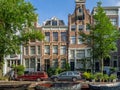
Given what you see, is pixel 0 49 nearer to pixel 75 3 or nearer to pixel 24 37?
pixel 24 37

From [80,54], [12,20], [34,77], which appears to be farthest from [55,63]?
[12,20]

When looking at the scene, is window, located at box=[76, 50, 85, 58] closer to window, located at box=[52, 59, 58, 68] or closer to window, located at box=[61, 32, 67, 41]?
window, located at box=[61, 32, 67, 41]

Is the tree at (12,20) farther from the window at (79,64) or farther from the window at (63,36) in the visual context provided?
the window at (79,64)

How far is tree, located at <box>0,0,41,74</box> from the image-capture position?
133ft

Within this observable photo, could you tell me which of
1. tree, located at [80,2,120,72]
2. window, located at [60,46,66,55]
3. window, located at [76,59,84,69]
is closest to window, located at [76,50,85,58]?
window, located at [76,59,84,69]

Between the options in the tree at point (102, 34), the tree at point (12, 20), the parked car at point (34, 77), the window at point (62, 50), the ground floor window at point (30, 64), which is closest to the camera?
the tree at point (12, 20)

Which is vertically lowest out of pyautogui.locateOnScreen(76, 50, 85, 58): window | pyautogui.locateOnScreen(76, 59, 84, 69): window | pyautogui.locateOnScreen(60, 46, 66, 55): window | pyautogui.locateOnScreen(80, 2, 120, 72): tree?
pyautogui.locateOnScreen(76, 59, 84, 69): window

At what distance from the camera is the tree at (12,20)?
133ft

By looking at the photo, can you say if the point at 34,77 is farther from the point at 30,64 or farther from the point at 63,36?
the point at 63,36

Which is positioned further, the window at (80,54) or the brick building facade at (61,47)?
the window at (80,54)

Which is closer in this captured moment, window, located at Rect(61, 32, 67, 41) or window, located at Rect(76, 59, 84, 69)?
window, located at Rect(76, 59, 84, 69)

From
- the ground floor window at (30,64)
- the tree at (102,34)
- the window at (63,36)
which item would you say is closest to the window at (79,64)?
the window at (63,36)

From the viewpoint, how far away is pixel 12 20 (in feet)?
134

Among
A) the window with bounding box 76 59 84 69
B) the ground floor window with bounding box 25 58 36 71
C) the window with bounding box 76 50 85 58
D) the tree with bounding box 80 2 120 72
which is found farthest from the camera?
the window with bounding box 76 50 85 58
